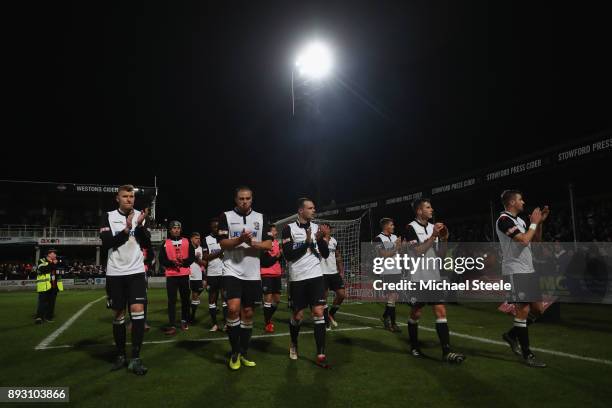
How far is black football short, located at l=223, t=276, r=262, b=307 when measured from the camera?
580 centimetres

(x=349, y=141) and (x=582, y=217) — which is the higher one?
(x=349, y=141)

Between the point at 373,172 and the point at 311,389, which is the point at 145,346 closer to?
the point at 311,389

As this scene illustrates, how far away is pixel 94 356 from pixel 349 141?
28422 mm

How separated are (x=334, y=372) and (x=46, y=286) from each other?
9.99 metres

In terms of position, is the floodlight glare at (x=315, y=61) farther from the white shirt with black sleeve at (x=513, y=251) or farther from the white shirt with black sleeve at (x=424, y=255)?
the white shirt with black sleeve at (x=513, y=251)

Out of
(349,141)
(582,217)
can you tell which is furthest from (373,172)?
(582,217)

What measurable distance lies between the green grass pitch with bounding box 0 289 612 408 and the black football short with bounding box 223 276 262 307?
89 cm

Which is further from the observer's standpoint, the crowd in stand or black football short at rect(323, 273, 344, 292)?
the crowd in stand

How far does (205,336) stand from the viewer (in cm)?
848

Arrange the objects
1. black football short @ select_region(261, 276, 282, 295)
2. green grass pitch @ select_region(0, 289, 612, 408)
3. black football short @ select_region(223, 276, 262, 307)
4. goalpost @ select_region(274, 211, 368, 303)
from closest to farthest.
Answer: green grass pitch @ select_region(0, 289, 612, 408)
black football short @ select_region(223, 276, 262, 307)
black football short @ select_region(261, 276, 282, 295)
goalpost @ select_region(274, 211, 368, 303)

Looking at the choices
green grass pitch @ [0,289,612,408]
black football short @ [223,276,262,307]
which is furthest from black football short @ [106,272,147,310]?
black football short @ [223,276,262,307]

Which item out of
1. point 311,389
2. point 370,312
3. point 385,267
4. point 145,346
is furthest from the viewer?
point 370,312

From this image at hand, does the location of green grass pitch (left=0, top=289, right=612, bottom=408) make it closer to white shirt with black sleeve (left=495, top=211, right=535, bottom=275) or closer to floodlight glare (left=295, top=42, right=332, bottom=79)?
white shirt with black sleeve (left=495, top=211, right=535, bottom=275)

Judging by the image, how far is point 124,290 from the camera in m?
5.85
